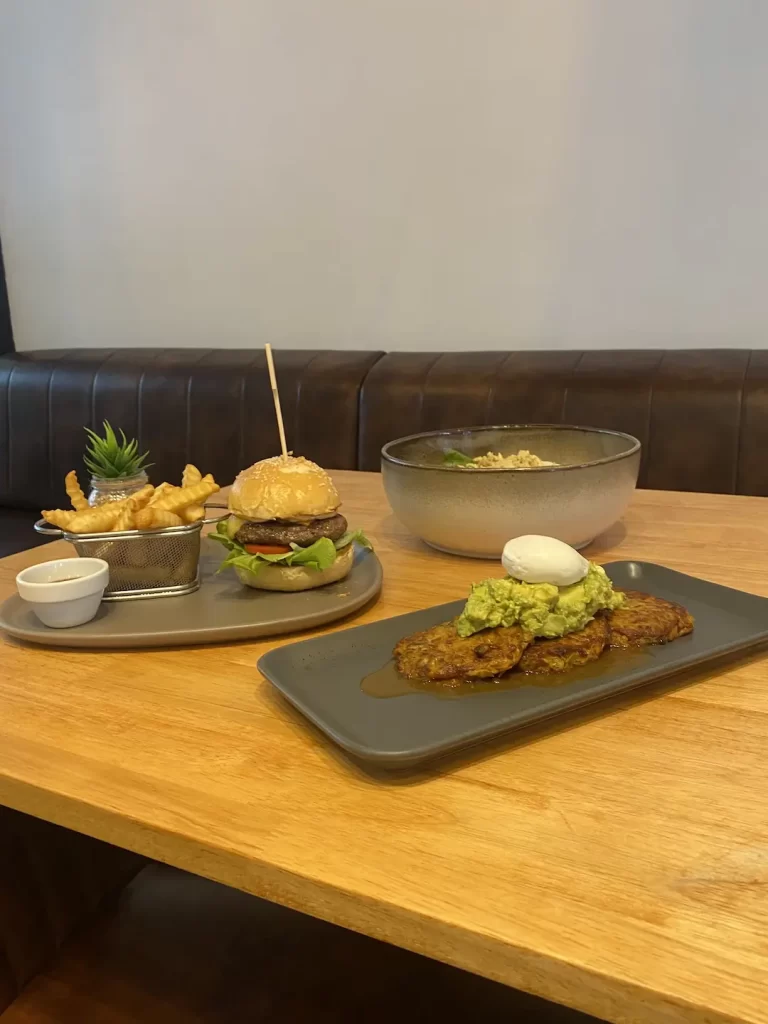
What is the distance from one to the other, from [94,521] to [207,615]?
20cm

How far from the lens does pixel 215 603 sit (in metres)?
1.04

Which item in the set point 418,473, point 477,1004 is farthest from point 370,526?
point 477,1004

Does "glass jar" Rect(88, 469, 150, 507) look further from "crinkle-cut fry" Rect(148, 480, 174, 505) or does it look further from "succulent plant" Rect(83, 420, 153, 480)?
"crinkle-cut fry" Rect(148, 480, 174, 505)

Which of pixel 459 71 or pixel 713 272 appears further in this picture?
pixel 459 71

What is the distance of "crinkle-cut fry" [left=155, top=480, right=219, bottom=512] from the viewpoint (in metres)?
1.08

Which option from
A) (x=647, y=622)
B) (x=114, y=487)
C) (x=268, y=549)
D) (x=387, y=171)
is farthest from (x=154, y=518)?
(x=387, y=171)

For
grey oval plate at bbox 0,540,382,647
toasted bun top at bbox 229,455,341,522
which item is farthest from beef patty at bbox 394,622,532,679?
toasted bun top at bbox 229,455,341,522

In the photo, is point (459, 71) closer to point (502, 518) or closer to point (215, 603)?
point (502, 518)

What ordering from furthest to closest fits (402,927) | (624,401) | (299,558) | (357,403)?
(357,403), (624,401), (299,558), (402,927)

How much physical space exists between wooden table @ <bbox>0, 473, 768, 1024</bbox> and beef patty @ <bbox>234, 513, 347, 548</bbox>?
0.18 metres

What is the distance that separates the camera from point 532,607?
2.73ft

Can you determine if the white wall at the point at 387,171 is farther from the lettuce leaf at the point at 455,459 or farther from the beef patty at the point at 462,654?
the beef patty at the point at 462,654

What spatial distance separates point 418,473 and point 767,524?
1.83ft

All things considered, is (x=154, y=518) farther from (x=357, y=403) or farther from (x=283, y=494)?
(x=357, y=403)
